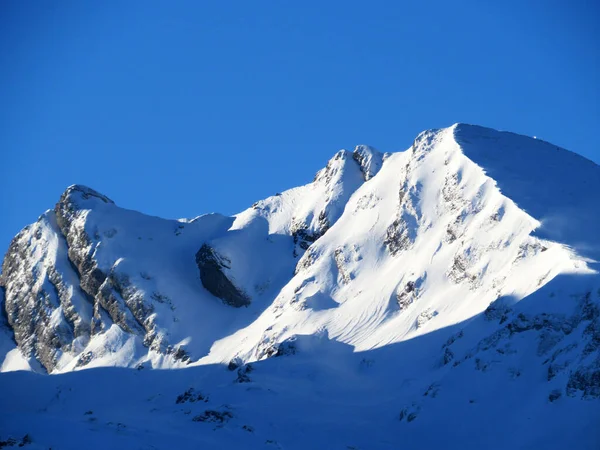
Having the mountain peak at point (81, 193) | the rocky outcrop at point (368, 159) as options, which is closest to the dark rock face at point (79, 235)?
the mountain peak at point (81, 193)

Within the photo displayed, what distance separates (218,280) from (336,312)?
25298 millimetres

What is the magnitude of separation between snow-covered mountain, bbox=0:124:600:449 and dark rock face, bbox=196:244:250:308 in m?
0.29

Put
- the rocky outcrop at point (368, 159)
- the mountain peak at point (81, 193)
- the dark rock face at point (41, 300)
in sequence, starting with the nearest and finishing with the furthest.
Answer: the dark rock face at point (41, 300), the rocky outcrop at point (368, 159), the mountain peak at point (81, 193)

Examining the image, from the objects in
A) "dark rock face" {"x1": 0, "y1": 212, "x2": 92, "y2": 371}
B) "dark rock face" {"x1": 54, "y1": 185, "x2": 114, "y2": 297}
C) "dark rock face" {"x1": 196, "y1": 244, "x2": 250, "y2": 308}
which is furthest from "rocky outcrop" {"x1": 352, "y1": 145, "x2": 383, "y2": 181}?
"dark rock face" {"x1": 0, "y1": 212, "x2": 92, "y2": 371}

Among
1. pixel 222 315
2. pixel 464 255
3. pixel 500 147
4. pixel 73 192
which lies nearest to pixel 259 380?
pixel 464 255

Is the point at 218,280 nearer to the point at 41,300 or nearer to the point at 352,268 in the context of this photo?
the point at 352,268

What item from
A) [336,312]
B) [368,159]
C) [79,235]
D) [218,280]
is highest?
[368,159]

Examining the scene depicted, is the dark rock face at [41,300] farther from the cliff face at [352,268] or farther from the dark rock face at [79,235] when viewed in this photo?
the dark rock face at [79,235]

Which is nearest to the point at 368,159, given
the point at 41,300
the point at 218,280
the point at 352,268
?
the point at 352,268

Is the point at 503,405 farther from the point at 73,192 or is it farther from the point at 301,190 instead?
the point at 73,192

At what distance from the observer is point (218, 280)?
160250mm

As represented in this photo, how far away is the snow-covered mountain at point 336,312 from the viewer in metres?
102

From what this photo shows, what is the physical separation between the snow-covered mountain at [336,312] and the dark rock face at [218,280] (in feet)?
0.94

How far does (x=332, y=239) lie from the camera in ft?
516
